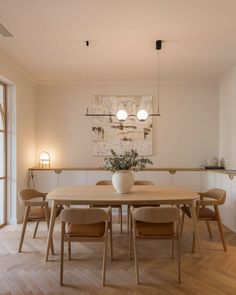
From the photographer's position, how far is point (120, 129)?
5535 millimetres

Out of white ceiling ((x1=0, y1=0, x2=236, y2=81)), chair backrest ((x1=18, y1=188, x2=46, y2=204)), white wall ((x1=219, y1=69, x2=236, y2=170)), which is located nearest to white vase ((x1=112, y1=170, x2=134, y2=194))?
chair backrest ((x1=18, y1=188, x2=46, y2=204))

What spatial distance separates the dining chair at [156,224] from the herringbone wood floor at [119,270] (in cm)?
17

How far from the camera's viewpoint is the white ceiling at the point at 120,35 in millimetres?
2709

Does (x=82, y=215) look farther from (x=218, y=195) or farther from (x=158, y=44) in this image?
(x=158, y=44)

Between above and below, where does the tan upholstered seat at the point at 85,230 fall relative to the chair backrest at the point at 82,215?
below

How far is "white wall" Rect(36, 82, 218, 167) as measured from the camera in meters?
5.58

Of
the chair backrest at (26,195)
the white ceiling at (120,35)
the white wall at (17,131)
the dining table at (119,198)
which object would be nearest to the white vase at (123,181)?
the dining table at (119,198)

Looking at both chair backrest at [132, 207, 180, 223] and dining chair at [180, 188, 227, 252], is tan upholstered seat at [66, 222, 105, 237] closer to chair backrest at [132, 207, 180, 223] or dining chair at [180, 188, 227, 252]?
chair backrest at [132, 207, 180, 223]

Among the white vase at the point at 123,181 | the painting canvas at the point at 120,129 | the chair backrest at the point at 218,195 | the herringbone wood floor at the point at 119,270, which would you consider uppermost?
the painting canvas at the point at 120,129

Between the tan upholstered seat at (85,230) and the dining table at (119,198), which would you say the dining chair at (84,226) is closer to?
the tan upholstered seat at (85,230)

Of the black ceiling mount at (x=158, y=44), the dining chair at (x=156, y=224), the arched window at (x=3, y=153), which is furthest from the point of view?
the arched window at (x=3, y=153)

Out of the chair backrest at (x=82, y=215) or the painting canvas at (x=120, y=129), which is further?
the painting canvas at (x=120, y=129)

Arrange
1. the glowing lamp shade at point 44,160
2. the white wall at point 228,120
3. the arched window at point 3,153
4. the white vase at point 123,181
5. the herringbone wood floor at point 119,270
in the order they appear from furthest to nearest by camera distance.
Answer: the glowing lamp shade at point 44,160 → the white wall at point 228,120 → the arched window at point 3,153 → the white vase at point 123,181 → the herringbone wood floor at point 119,270

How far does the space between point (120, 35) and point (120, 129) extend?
A: 2.39 m
